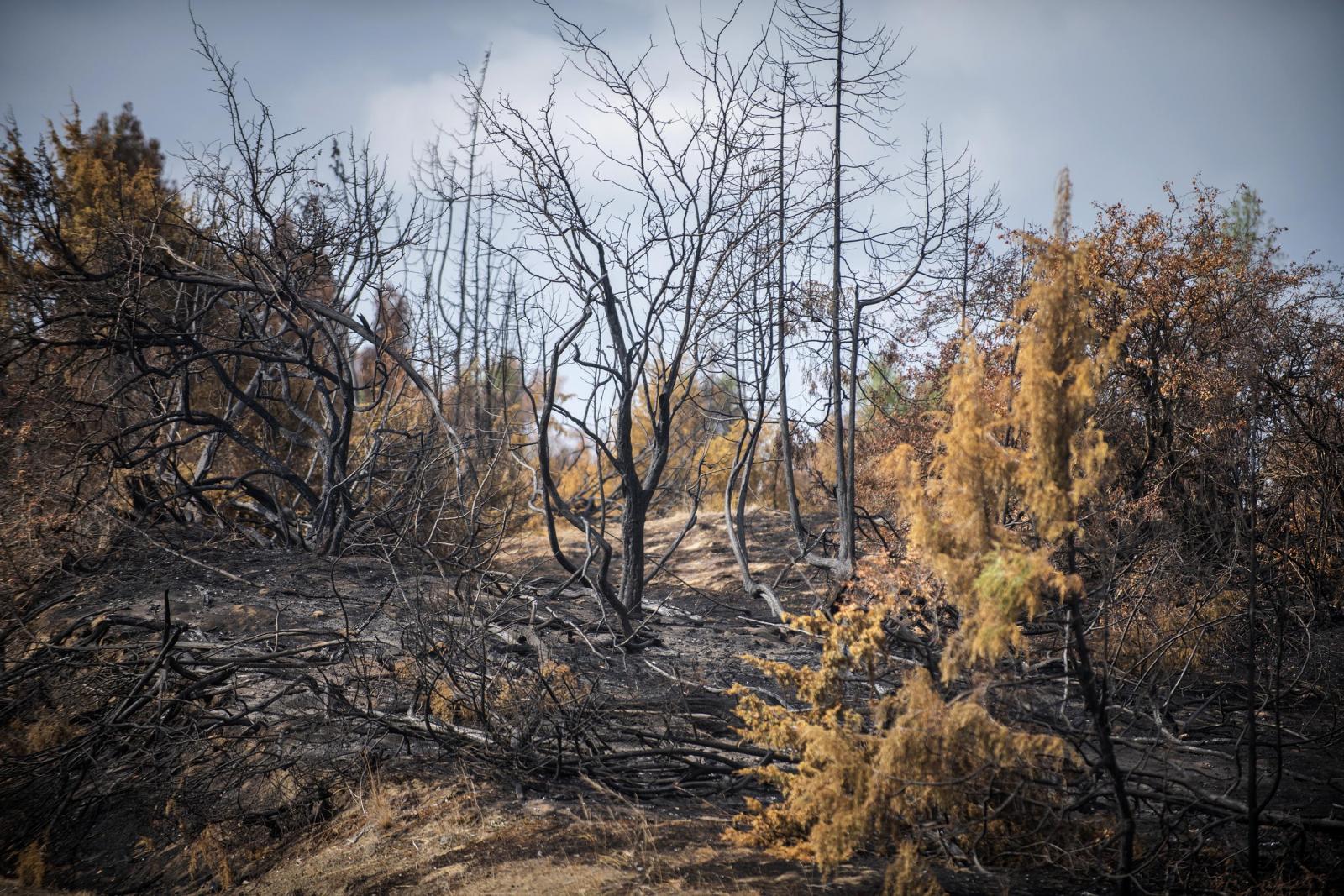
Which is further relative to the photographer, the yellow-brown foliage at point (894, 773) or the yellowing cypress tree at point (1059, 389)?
the yellow-brown foliage at point (894, 773)

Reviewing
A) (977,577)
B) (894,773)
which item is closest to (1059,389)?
(977,577)

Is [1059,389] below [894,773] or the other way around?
the other way around

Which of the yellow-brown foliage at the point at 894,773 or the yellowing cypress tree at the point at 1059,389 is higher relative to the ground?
the yellowing cypress tree at the point at 1059,389

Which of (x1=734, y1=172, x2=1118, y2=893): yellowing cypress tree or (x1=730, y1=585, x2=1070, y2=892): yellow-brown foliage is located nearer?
(x1=734, y1=172, x2=1118, y2=893): yellowing cypress tree

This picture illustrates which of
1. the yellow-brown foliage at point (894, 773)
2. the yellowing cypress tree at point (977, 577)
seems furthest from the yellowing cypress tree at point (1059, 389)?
the yellow-brown foliage at point (894, 773)

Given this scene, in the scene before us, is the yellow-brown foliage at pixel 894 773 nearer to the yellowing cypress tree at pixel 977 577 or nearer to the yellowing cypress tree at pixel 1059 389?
the yellowing cypress tree at pixel 977 577

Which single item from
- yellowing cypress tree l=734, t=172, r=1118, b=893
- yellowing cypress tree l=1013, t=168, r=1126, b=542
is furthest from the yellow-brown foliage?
yellowing cypress tree l=1013, t=168, r=1126, b=542

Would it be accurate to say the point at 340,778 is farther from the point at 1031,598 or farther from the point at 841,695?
the point at 1031,598

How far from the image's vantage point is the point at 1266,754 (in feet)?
21.2

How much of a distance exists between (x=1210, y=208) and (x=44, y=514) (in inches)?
590

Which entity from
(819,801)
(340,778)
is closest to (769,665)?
(819,801)

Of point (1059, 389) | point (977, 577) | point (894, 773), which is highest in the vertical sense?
point (1059, 389)

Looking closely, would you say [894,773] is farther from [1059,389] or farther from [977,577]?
[1059,389]

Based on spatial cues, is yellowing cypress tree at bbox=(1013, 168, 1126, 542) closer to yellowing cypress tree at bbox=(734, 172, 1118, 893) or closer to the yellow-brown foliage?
yellowing cypress tree at bbox=(734, 172, 1118, 893)
